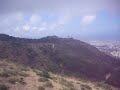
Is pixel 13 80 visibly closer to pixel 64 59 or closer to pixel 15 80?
pixel 15 80

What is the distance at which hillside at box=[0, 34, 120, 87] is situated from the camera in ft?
157

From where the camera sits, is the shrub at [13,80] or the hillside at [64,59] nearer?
the shrub at [13,80]

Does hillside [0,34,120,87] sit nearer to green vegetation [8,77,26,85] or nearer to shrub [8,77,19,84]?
green vegetation [8,77,26,85]

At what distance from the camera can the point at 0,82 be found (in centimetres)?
2248

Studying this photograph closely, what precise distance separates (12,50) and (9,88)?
3022 centimetres

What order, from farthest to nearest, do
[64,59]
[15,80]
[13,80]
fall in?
[64,59] < [15,80] < [13,80]

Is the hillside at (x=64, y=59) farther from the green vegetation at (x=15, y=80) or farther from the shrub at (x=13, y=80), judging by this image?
the shrub at (x=13, y=80)

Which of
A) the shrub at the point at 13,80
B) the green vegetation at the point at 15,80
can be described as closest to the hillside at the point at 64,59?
the green vegetation at the point at 15,80

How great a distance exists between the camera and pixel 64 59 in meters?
55.4

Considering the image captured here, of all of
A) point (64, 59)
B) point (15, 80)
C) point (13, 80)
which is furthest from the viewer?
point (64, 59)

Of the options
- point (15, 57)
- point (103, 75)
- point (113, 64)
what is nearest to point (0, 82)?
point (15, 57)

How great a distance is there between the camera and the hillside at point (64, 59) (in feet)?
157

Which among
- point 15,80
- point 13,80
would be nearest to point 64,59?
point 15,80

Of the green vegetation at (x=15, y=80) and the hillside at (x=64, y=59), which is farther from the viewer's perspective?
the hillside at (x=64, y=59)
